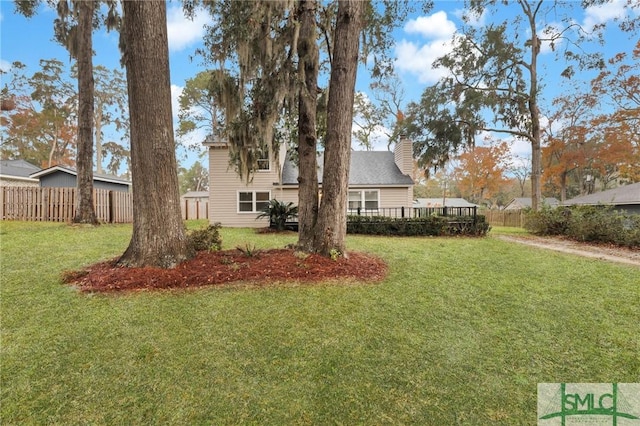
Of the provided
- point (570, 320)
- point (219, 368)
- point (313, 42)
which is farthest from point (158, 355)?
point (313, 42)

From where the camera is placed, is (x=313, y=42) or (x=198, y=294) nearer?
(x=198, y=294)

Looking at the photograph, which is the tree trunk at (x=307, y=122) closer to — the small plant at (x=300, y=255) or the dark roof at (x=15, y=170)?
the small plant at (x=300, y=255)

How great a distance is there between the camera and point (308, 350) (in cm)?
255

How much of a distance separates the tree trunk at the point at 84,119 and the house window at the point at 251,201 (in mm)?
5412

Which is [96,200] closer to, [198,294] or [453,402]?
[198,294]

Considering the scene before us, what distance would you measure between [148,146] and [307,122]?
2.74 m

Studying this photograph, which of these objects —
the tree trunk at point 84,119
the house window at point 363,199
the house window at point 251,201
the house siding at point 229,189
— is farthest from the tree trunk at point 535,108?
the tree trunk at point 84,119

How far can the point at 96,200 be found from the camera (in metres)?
11.8

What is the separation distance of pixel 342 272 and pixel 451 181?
48.3 m

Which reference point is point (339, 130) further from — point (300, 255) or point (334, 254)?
point (300, 255)

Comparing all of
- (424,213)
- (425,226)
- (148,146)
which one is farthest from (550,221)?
(148,146)

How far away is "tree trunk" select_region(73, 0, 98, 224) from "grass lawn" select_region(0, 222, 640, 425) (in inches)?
260

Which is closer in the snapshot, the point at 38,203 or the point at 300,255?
the point at 300,255

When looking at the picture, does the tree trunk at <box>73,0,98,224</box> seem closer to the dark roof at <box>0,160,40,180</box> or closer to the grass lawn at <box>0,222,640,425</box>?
the grass lawn at <box>0,222,640,425</box>
